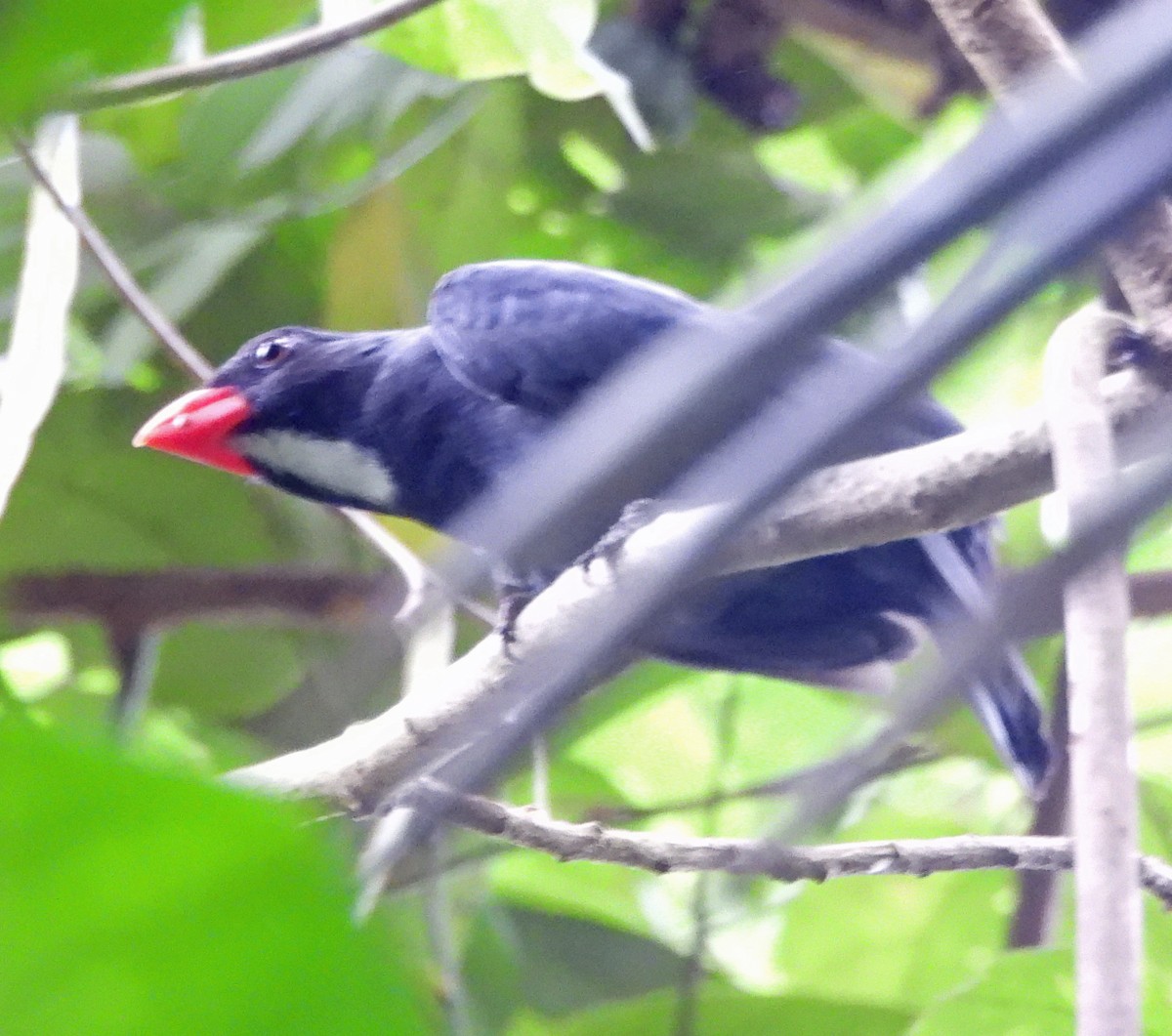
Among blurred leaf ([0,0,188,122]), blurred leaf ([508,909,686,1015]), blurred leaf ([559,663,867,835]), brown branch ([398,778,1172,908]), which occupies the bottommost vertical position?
blurred leaf ([0,0,188,122])

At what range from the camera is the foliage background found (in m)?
0.85

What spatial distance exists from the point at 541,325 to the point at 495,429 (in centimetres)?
7

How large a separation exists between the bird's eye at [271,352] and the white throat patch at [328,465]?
5cm

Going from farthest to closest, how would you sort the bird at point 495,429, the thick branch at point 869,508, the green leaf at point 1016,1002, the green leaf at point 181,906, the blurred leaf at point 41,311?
1. the bird at point 495,429
2. the green leaf at point 1016,1002
3. the blurred leaf at point 41,311
4. the thick branch at point 869,508
5. the green leaf at point 181,906

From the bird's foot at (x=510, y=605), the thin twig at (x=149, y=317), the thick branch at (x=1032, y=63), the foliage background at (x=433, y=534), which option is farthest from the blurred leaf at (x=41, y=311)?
the thick branch at (x=1032, y=63)

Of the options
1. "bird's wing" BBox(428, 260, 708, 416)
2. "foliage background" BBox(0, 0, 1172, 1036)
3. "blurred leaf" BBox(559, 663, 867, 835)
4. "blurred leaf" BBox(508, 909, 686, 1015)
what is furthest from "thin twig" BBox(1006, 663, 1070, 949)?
"bird's wing" BBox(428, 260, 708, 416)

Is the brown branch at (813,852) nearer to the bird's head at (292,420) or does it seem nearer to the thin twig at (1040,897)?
the thin twig at (1040,897)

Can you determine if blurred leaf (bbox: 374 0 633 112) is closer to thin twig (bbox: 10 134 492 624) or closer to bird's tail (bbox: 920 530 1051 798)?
thin twig (bbox: 10 134 492 624)

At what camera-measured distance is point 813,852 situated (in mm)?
571

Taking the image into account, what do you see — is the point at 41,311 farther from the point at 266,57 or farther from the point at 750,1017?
the point at 750,1017

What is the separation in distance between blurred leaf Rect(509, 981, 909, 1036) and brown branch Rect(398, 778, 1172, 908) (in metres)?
0.29

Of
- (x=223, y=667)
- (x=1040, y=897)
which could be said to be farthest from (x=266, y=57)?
(x=1040, y=897)

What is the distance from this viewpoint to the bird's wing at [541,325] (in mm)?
850

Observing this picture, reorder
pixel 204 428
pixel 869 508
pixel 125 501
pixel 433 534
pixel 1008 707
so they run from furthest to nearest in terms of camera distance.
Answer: pixel 125 501 < pixel 433 534 < pixel 204 428 < pixel 1008 707 < pixel 869 508
